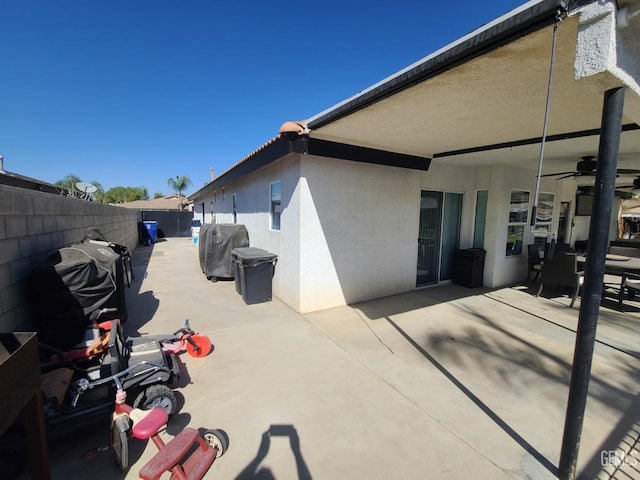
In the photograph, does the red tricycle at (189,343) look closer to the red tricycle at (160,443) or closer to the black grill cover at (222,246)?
the red tricycle at (160,443)

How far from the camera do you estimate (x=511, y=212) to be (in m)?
6.96

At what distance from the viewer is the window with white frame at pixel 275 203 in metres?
5.78

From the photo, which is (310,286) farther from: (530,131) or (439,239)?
(530,131)

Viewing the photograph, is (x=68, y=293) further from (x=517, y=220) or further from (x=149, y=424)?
(x=517, y=220)

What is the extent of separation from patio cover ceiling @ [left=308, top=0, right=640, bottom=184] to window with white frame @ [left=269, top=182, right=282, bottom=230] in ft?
5.78

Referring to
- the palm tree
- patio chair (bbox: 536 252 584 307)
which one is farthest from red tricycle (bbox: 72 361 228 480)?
the palm tree

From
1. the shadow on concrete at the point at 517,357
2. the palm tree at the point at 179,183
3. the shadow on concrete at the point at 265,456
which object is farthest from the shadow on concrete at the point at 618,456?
the palm tree at the point at 179,183

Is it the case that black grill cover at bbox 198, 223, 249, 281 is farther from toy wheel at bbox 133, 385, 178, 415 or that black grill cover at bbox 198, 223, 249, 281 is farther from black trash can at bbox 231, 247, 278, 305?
toy wheel at bbox 133, 385, 178, 415

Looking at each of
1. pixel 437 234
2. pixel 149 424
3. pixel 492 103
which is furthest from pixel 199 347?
pixel 437 234

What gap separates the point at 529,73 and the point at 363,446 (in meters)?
3.34

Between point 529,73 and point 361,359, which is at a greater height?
point 529,73

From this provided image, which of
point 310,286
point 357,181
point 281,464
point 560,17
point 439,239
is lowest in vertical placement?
point 281,464

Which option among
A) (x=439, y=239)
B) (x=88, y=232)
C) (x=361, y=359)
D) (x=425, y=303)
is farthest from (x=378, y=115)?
(x=88, y=232)

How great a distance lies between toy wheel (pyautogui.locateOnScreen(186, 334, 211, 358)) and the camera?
3.51 metres
